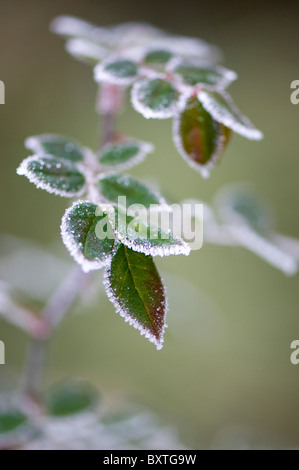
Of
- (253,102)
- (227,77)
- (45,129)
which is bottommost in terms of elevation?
(227,77)

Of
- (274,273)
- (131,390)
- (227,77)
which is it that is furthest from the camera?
(274,273)

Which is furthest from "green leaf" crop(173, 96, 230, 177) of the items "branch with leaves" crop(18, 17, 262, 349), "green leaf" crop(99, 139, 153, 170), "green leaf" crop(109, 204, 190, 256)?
"green leaf" crop(109, 204, 190, 256)

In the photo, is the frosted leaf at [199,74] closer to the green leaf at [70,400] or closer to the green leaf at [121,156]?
the green leaf at [121,156]

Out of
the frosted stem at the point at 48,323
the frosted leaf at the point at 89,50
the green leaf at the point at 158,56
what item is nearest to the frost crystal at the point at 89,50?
the frosted leaf at the point at 89,50

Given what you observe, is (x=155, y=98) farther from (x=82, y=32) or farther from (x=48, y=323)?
(x=48, y=323)

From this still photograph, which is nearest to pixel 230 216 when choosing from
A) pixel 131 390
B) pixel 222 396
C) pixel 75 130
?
pixel 131 390

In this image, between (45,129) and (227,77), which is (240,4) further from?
(227,77)
